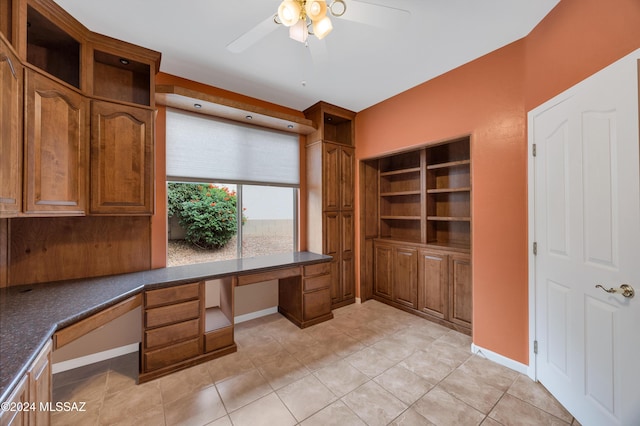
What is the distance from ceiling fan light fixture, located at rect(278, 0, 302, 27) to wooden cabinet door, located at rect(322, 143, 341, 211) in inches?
80.7

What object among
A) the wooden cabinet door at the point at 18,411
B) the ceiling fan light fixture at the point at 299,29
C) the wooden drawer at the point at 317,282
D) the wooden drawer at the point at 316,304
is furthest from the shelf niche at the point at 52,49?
the wooden drawer at the point at 316,304

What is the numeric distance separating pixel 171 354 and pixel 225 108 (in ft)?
8.05

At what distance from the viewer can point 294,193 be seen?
3.67 m

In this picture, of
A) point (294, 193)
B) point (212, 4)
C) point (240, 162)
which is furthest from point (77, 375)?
point (212, 4)

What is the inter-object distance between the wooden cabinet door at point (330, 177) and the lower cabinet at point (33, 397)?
2.74 metres

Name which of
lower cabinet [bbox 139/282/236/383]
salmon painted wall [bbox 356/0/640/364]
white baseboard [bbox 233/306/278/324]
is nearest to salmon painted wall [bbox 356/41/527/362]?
salmon painted wall [bbox 356/0/640/364]

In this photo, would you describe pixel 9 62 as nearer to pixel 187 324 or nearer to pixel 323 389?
pixel 187 324

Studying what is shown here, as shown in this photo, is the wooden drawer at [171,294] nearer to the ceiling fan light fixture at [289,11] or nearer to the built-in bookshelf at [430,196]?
the ceiling fan light fixture at [289,11]

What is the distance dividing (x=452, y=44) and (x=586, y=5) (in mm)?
829

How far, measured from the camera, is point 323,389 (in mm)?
1939

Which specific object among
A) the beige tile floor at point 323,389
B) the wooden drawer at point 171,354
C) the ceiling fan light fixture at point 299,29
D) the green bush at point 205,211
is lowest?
the beige tile floor at point 323,389

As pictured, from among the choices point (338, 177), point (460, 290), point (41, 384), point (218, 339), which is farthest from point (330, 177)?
point (41, 384)

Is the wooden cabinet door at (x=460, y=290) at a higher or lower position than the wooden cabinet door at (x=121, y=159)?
lower

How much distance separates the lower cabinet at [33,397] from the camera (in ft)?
2.90
